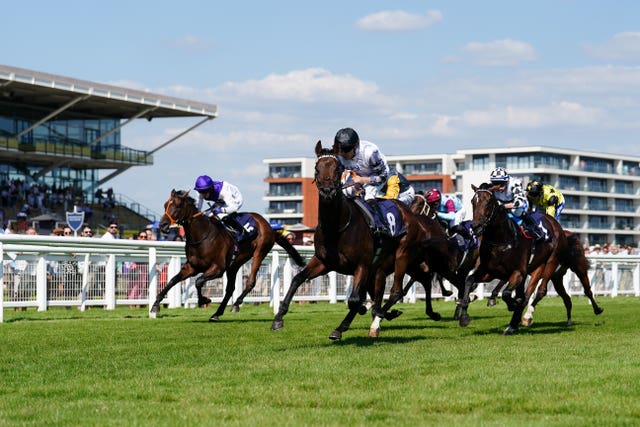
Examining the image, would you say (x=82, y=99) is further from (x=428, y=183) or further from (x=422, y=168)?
(x=422, y=168)

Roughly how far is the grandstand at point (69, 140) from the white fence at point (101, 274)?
29181 millimetres

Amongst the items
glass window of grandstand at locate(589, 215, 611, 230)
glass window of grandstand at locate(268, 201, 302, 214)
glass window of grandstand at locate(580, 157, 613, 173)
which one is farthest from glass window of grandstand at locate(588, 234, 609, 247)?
glass window of grandstand at locate(268, 201, 302, 214)

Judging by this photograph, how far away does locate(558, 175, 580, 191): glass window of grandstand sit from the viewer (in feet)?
390

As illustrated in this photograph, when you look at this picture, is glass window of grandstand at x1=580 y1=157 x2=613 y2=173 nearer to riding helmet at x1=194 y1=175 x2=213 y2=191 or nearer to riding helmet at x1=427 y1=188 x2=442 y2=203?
riding helmet at x1=427 y1=188 x2=442 y2=203

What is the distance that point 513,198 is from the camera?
38.9 ft

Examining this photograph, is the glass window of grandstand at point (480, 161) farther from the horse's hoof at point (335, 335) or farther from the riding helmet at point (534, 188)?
the horse's hoof at point (335, 335)

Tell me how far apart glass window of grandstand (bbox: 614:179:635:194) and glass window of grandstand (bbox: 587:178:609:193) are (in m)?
1.69

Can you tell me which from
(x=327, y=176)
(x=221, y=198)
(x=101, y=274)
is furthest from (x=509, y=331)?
(x=101, y=274)

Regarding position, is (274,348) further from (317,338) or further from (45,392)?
(45,392)

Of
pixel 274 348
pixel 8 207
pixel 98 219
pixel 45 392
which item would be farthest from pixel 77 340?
pixel 98 219

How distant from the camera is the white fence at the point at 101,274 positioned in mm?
14469

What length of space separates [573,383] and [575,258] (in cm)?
769

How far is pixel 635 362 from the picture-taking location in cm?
792

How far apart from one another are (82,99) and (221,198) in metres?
40.8
